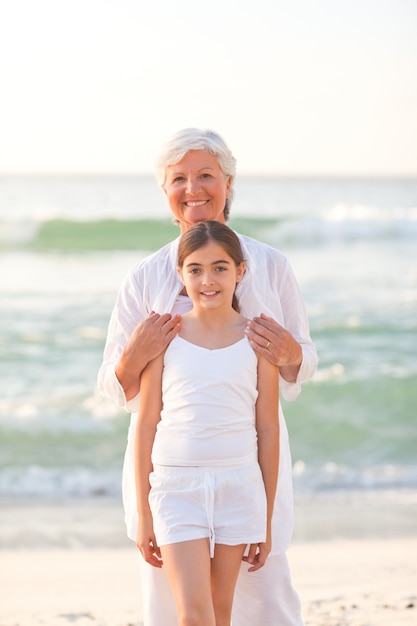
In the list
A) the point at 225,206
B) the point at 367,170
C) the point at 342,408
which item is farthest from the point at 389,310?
the point at 367,170

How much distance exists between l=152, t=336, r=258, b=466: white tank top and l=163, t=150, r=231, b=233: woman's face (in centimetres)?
44

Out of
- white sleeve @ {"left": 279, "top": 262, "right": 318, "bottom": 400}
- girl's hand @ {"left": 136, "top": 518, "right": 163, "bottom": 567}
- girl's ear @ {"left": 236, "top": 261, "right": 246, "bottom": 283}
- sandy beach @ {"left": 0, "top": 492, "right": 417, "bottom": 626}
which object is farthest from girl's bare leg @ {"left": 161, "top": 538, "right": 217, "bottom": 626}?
sandy beach @ {"left": 0, "top": 492, "right": 417, "bottom": 626}

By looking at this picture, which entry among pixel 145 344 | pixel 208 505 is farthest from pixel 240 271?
pixel 208 505

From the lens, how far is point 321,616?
13.9ft

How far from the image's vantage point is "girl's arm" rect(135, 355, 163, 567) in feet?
8.91

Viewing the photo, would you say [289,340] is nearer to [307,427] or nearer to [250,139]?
[307,427]

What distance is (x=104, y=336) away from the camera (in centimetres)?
1059

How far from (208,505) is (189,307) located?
2.13ft

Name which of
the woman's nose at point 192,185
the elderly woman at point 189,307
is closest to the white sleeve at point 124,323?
the elderly woman at point 189,307

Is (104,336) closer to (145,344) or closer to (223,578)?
(145,344)

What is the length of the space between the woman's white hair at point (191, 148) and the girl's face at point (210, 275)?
34cm

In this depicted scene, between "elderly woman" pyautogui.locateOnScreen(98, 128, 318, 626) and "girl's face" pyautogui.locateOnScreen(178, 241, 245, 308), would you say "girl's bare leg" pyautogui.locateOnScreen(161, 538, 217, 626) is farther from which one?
"girl's face" pyautogui.locateOnScreen(178, 241, 245, 308)

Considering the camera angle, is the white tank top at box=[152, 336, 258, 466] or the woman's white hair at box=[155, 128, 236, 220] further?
the woman's white hair at box=[155, 128, 236, 220]

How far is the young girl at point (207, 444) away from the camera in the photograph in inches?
102
